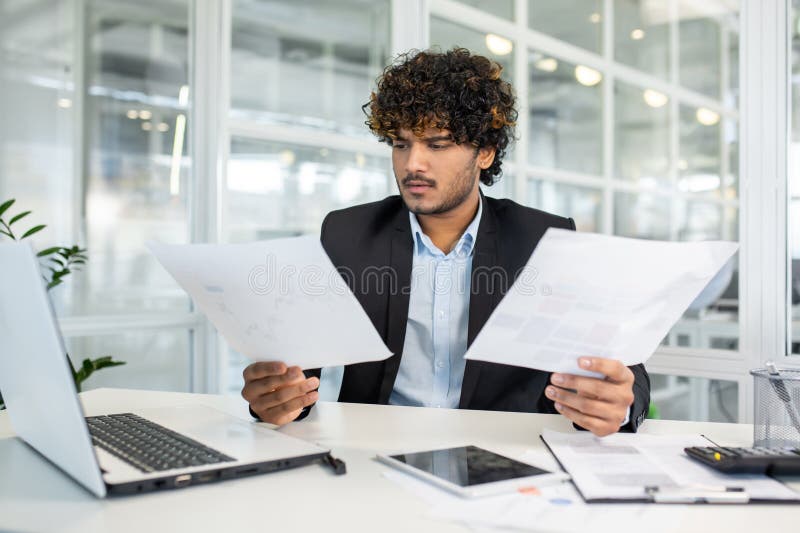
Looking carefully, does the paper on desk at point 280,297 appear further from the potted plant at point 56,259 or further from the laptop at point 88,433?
the potted plant at point 56,259

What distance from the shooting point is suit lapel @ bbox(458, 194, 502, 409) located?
1.48 meters

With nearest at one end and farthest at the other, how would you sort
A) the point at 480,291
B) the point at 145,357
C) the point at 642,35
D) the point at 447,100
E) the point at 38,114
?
the point at 480,291
the point at 447,100
the point at 38,114
the point at 145,357
the point at 642,35

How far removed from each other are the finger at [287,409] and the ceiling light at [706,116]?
7.60 ft

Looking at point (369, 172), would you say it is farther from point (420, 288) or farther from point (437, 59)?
point (420, 288)

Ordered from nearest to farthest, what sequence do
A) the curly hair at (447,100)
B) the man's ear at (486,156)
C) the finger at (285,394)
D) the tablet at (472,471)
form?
the tablet at (472,471), the finger at (285,394), the curly hair at (447,100), the man's ear at (486,156)

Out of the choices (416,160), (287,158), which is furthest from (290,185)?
(416,160)

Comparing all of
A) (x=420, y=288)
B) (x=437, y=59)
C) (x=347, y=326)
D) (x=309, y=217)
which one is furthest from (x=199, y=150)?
(x=347, y=326)

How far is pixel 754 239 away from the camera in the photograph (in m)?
2.46

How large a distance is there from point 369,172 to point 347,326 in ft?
7.10

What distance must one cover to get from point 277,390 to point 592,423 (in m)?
0.49

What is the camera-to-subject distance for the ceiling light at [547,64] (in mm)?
3000

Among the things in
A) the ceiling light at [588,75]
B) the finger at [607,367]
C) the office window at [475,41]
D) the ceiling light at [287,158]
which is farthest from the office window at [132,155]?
the finger at [607,367]

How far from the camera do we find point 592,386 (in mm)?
1038

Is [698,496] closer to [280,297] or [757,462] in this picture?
[757,462]
